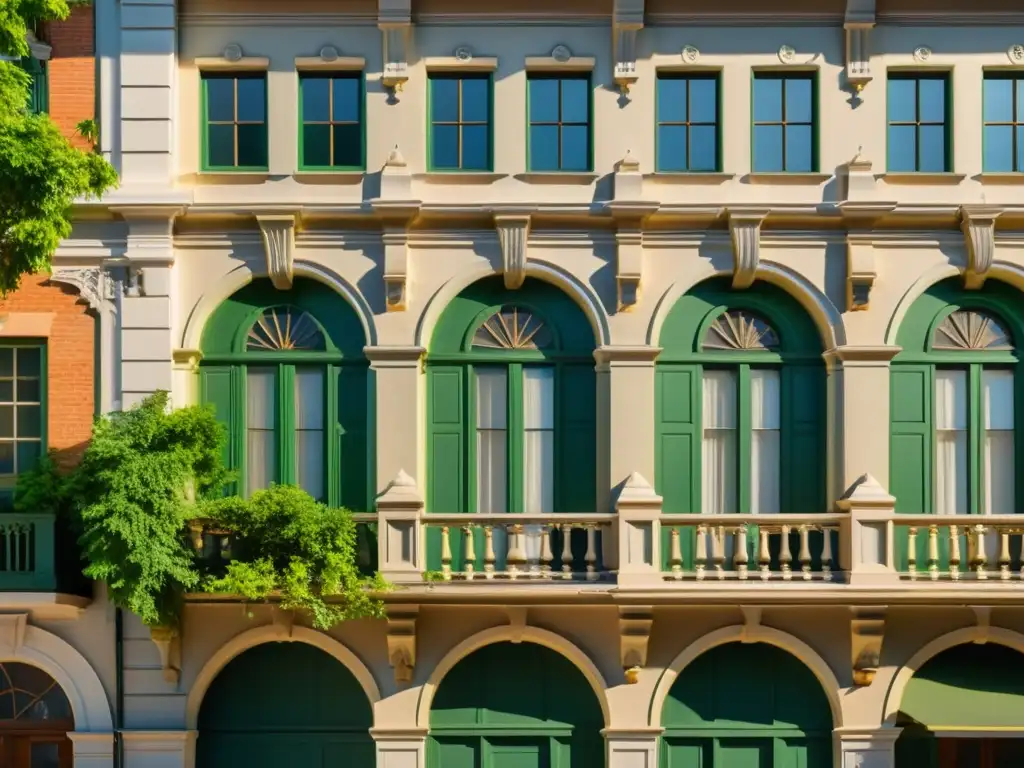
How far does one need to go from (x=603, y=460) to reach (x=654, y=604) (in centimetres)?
211

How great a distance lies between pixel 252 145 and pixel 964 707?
39.4ft

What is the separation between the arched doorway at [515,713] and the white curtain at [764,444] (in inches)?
136

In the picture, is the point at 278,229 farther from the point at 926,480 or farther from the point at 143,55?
the point at 926,480

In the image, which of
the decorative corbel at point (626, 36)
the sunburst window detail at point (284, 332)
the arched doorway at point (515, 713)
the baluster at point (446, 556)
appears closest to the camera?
the baluster at point (446, 556)

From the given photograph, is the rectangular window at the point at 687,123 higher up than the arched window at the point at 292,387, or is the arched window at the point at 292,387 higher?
the rectangular window at the point at 687,123

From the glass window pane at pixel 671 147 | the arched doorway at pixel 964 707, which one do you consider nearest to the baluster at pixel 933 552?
the arched doorway at pixel 964 707

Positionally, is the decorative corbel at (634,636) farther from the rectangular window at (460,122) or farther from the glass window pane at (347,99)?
the glass window pane at (347,99)

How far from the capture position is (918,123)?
20.2m

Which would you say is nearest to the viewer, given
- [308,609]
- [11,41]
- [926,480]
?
[11,41]

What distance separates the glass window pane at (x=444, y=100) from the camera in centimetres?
2017

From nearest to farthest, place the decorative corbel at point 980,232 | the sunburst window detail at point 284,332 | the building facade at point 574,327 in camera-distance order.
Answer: the building facade at point 574,327
the decorative corbel at point 980,232
the sunburst window detail at point 284,332

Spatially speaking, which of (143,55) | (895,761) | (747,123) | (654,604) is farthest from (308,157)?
(895,761)

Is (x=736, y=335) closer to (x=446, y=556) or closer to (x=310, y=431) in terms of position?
(x=446, y=556)

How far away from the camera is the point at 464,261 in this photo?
784 inches
